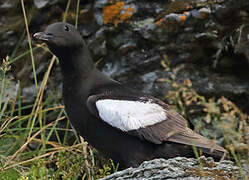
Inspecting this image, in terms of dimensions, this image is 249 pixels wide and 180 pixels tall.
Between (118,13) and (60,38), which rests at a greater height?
(60,38)

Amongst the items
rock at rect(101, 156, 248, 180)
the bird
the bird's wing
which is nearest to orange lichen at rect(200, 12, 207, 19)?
the bird

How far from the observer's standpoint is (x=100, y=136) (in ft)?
14.4

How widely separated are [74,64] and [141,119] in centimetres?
93

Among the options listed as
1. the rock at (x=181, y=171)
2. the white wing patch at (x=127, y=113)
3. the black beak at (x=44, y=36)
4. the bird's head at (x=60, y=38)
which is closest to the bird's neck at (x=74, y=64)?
the bird's head at (x=60, y=38)

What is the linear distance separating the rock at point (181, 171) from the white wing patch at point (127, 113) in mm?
755

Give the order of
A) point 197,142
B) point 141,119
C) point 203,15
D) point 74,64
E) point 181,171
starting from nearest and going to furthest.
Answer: point 181,171 < point 197,142 < point 141,119 < point 74,64 < point 203,15

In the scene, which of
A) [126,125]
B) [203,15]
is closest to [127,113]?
[126,125]

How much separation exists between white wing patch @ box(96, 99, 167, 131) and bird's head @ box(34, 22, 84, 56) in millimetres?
759

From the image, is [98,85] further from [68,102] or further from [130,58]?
[130,58]

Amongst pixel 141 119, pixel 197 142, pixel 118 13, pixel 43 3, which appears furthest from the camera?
pixel 43 3

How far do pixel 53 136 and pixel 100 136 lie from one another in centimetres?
198

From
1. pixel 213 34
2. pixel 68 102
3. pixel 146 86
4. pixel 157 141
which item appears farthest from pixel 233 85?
pixel 68 102

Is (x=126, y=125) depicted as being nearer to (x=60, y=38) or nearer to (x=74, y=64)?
(x=74, y=64)

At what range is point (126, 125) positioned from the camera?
170 inches
